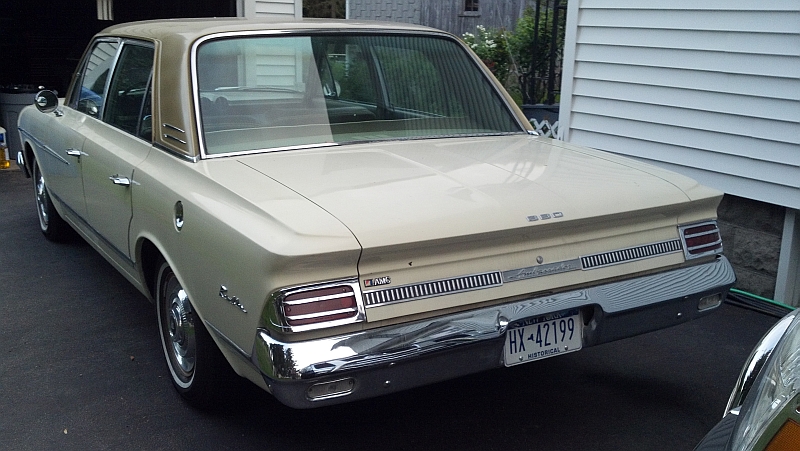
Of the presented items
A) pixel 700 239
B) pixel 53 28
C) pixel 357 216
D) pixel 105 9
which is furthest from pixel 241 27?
pixel 53 28

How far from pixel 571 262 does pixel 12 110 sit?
8988mm

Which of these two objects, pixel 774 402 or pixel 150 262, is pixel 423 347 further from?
pixel 150 262

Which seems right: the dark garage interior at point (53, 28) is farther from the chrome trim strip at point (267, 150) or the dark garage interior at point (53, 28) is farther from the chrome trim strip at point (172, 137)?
the chrome trim strip at point (267, 150)

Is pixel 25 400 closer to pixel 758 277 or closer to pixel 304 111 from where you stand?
pixel 304 111

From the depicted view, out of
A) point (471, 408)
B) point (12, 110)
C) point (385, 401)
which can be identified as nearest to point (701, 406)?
point (471, 408)

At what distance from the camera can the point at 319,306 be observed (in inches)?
104

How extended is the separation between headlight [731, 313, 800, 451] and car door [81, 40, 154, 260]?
2.87 meters

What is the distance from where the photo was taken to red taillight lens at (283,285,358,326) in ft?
8.61

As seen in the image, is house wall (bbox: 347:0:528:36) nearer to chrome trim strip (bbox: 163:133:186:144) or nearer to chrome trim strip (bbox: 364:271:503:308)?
chrome trim strip (bbox: 163:133:186:144)

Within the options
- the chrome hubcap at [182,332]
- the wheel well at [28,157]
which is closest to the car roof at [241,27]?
the chrome hubcap at [182,332]

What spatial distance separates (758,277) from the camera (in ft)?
18.0

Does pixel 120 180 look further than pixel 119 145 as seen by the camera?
No

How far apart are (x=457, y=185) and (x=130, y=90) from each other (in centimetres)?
212

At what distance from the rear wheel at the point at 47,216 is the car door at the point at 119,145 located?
1.69 metres
